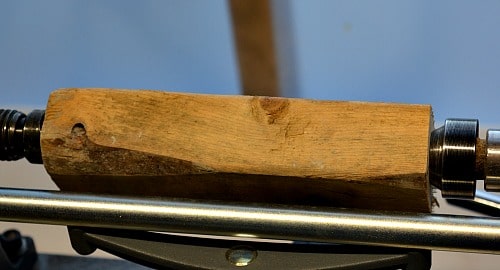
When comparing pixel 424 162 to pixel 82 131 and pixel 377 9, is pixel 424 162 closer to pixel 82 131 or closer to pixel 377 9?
pixel 82 131

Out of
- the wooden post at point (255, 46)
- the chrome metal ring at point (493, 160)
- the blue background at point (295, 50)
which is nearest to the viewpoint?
the chrome metal ring at point (493, 160)

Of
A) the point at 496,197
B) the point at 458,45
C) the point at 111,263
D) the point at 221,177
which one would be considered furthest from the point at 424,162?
the point at 458,45

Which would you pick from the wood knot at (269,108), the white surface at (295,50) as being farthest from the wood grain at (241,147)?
the white surface at (295,50)

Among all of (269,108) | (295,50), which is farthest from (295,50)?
(269,108)

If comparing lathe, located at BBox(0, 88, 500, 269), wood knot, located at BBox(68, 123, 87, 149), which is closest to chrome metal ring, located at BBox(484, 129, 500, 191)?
lathe, located at BBox(0, 88, 500, 269)

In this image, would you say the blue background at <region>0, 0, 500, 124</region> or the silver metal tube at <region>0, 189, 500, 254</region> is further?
the blue background at <region>0, 0, 500, 124</region>

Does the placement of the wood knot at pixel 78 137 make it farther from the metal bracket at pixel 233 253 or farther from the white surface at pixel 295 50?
the white surface at pixel 295 50

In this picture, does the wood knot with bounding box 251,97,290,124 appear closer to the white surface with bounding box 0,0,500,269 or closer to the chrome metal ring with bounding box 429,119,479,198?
the chrome metal ring with bounding box 429,119,479,198
